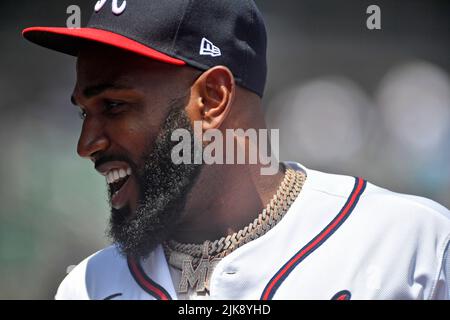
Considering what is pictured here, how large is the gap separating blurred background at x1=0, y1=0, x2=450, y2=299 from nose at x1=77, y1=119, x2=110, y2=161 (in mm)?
2317

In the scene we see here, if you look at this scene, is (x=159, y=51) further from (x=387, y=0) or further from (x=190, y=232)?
(x=387, y=0)

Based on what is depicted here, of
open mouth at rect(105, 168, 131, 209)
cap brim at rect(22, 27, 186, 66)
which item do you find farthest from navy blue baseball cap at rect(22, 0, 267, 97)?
open mouth at rect(105, 168, 131, 209)

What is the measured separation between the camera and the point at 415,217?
5.49 feet

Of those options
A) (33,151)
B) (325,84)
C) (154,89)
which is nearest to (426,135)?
(325,84)

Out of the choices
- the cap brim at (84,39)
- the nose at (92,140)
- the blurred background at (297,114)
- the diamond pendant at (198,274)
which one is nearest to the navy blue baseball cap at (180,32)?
the cap brim at (84,39)

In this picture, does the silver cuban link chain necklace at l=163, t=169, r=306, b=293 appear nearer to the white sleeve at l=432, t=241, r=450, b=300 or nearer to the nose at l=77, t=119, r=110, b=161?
the nose at l=77, t=119, r=110, b=161

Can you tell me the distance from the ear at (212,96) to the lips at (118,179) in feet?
0.74

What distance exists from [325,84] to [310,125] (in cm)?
37

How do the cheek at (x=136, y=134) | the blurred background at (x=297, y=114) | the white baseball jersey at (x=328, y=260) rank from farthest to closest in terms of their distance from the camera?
the blurred background at (x=297, y=114)
the cheek at (x=136, y=134)
the white baseball jersey at (x=328, y=260)

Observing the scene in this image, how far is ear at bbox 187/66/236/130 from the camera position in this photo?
1.73m

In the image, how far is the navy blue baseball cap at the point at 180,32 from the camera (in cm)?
168

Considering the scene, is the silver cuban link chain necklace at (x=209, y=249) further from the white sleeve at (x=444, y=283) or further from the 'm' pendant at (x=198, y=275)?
the white sleeve at (x=444, y=283)

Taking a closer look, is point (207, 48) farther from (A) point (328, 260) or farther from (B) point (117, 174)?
(A) point (328, 260)
